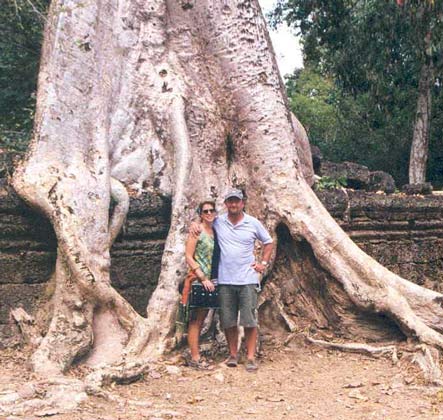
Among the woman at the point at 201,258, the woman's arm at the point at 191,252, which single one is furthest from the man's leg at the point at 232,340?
the woman's arm at the point at 191,252

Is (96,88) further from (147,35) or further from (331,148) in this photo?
(331,148)

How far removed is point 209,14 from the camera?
18.4 feet

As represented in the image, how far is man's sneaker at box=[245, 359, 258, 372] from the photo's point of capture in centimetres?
456

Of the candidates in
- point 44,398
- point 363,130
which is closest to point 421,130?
point 363,130

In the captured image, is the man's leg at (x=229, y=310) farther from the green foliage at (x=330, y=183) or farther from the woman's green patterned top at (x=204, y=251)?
the green foliage at (x=330, y=183)

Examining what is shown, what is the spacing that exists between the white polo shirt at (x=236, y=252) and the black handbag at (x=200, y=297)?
0.12 m

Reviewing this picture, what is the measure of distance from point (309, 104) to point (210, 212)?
18.0m

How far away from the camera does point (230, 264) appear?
4.56 m

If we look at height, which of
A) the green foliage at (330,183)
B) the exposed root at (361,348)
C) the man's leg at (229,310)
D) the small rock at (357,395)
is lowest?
the small rock at (357,395)

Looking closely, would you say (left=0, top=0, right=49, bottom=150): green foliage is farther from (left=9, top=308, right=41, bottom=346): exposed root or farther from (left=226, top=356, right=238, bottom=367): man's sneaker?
(left=226, top=356, right=238, bottom=367): man's sneaker

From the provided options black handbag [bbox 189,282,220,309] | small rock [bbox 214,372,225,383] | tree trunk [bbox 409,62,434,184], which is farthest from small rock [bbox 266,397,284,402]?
tree trunk [bbox 409,62,434,184]

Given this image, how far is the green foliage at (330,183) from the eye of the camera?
7.08 meters

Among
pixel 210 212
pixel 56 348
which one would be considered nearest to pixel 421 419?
pixel 210 212

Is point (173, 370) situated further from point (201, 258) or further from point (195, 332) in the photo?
point (201, 258)
